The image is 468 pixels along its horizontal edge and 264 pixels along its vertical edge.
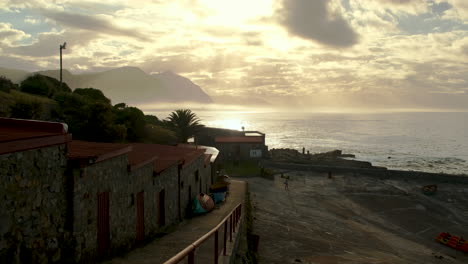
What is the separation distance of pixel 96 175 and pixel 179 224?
8.84m

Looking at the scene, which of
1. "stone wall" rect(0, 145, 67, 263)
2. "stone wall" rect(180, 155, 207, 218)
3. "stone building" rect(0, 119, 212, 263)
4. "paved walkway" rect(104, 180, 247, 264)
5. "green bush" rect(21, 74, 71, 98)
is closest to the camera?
"stone wall" rect(0, 145, 67, 263)

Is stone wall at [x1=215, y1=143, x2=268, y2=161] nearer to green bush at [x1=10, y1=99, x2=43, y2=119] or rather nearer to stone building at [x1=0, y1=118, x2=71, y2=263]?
green bush at [x1=10, y1=99, x2=43, y2=119]

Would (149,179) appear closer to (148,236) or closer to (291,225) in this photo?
(148,236)

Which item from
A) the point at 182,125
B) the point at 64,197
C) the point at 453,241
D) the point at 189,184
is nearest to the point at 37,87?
the point at 182,125

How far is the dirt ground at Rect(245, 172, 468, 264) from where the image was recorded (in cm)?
2075

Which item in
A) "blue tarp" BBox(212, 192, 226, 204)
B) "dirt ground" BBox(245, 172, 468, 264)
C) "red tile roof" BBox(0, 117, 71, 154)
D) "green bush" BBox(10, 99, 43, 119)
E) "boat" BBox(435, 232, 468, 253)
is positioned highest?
"green bush" BBox(10, 99, 43, 119)

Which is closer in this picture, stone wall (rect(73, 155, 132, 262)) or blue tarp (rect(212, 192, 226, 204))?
stone wall (rect(73, 155, 132, 262))

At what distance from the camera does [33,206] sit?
7812 mm

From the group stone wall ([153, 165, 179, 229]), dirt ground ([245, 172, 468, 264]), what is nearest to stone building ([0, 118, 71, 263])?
stone wall ([153, 165, 179, 229])

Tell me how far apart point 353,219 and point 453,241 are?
7944 mm

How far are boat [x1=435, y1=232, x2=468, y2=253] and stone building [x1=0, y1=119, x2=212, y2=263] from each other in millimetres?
24491

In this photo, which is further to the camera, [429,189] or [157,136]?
[429,189]

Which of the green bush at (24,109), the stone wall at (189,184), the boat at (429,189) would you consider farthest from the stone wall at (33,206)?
the boat at (429,189)

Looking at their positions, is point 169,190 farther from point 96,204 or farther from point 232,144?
point 232,144
